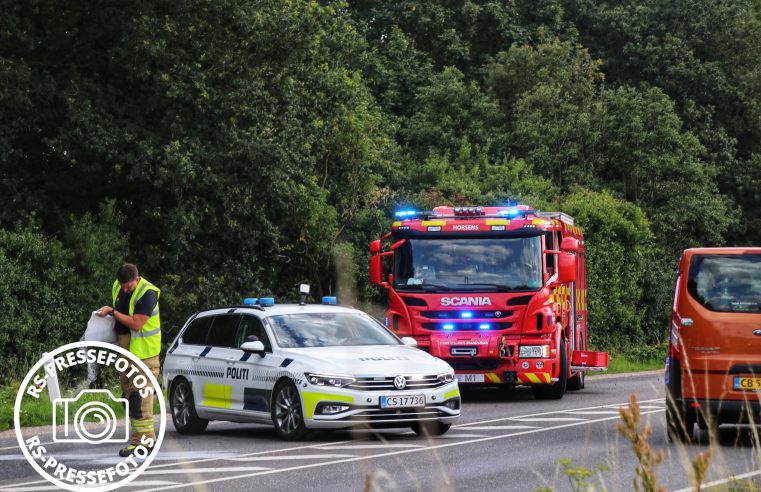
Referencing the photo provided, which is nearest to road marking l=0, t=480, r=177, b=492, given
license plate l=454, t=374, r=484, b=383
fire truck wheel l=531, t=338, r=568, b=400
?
license plate l=454, t=374, r=484, b=383

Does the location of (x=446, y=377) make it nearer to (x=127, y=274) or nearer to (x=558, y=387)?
(x=127, y=274)

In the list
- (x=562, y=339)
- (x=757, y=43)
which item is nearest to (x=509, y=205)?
(x=562, y=339)

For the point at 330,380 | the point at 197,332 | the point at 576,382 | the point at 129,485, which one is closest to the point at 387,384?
the point at 330,380

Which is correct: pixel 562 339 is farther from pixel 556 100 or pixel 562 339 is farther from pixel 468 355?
pixel 556 100

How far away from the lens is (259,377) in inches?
656

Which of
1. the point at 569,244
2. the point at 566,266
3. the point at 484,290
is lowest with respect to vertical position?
the point at 484,290

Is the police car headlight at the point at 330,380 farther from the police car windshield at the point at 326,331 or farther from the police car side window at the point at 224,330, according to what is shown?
the police car side window at the point at 224,330

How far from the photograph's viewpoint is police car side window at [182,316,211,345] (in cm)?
1827

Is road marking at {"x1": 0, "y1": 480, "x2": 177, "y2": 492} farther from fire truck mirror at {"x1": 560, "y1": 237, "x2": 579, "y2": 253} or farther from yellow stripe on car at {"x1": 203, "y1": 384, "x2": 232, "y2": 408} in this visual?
fire truck mirror at {"x1": 560, "y1": 237, "x2": 579, "y2": 253}

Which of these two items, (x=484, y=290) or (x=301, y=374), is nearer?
(x=301, y=374)

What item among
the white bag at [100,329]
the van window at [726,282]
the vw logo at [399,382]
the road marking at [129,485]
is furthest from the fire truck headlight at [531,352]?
the road marking at [129,485]

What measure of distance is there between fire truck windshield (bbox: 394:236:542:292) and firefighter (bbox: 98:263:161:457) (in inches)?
383

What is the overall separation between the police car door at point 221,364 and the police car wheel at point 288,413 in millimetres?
867

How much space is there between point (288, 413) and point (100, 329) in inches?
131
